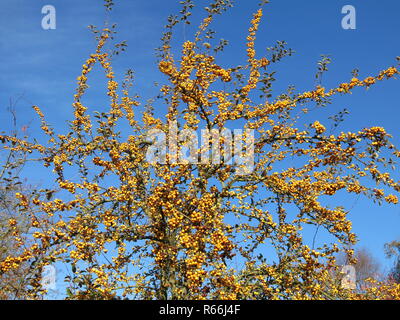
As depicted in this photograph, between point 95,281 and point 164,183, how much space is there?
1899mm

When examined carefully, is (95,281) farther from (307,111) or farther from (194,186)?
(307,111)

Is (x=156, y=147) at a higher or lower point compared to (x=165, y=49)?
lower

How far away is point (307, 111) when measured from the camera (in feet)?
30.2

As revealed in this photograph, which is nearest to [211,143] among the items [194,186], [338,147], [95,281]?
[194,186]
